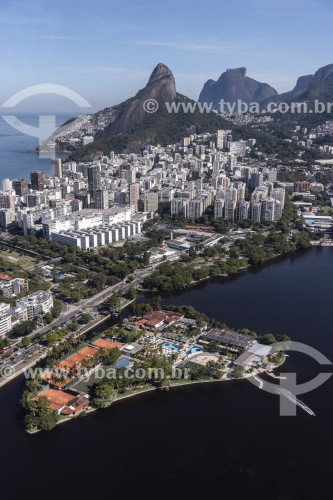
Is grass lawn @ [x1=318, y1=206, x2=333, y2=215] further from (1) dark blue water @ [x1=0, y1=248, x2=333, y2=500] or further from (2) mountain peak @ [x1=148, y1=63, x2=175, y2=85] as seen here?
(2) mountain peak @ [x1=148, y1=63, x2=175, y2=85]

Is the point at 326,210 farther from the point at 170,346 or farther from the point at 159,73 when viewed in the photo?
the point at 159,73

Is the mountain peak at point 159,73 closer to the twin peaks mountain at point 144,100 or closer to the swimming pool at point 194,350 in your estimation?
the twin peaks mountain at point 144,100

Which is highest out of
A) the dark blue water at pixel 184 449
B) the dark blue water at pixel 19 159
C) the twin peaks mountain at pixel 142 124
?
the twin peaks mountain at pixel 142 124

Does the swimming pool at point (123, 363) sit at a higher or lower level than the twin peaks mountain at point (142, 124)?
lower

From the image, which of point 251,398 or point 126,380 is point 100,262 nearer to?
point 126,380

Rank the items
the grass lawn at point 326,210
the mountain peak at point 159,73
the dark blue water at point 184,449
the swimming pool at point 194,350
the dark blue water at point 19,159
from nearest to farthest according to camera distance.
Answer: the dark blue water at point 184,449 → the swimming pool at point 194,350 → the grass lawn at point 326,210 → the dark blue water at point 19,159 → the mountain peak at point 159,73

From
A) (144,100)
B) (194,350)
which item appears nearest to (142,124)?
(144,100)

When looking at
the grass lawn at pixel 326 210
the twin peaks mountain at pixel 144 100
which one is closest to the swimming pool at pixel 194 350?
the grass lawn at pixel 326 210
